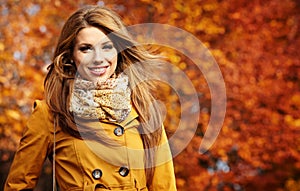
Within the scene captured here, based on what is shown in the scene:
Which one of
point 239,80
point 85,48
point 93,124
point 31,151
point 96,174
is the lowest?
point 96,174

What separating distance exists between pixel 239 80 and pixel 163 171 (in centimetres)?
473

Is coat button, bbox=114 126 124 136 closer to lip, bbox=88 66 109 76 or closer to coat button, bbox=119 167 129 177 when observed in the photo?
coat button, bbox=119 167 129 177

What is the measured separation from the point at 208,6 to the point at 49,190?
292 cm

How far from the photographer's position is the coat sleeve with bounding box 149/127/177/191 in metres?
3.33

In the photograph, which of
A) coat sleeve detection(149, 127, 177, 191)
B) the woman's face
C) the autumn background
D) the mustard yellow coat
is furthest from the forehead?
the autumn background

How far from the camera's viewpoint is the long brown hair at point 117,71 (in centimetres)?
323

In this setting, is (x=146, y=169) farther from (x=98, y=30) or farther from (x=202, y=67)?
(x=202, y=67)

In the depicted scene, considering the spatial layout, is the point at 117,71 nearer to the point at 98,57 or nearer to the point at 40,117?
the point at 98,57

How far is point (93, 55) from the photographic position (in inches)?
128

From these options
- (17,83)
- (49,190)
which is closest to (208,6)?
(17,83)

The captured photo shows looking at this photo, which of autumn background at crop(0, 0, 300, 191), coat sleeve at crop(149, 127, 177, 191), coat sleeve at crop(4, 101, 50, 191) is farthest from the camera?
autumn background at crop(0, 0, 300, 191)

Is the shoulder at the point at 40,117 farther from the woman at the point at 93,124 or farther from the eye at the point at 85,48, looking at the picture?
the eye at the point at 85,48

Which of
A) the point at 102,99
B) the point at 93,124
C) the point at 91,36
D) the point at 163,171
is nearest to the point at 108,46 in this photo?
the point at 91,36

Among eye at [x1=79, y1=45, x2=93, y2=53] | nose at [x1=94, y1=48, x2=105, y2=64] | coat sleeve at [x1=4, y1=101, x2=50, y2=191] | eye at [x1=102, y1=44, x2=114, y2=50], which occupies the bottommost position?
coat sleeve at [x1=4, y1=101, x2=50, y2=191]
